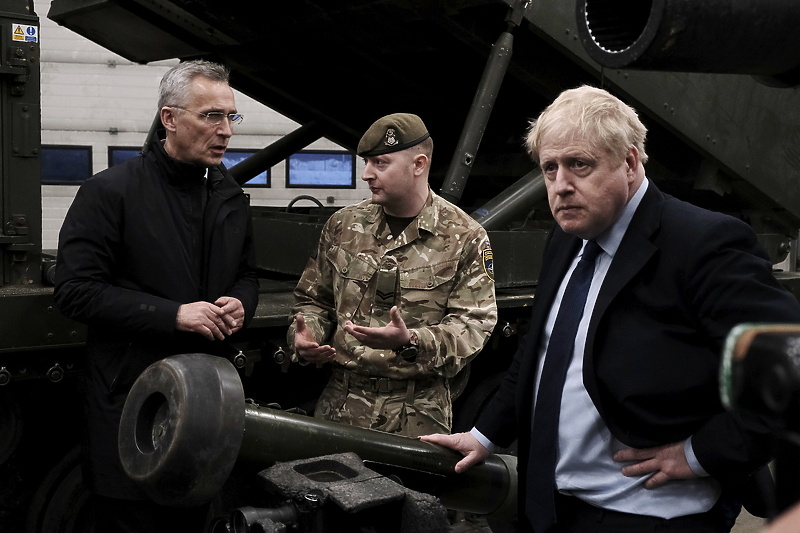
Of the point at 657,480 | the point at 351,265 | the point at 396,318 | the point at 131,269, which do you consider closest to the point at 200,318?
the point at 131,269

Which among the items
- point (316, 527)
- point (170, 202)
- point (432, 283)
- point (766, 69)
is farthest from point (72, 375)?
point (766, 69)

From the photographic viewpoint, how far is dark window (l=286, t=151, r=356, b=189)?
13.7m

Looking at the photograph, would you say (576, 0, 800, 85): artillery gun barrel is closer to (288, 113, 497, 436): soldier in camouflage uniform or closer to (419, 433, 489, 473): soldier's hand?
(419, 433, 489, 473): soldier's hand

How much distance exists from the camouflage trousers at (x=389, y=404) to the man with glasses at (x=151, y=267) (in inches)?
15.2

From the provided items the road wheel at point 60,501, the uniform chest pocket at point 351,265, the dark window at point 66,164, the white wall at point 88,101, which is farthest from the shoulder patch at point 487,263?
the dark window at point 66,164

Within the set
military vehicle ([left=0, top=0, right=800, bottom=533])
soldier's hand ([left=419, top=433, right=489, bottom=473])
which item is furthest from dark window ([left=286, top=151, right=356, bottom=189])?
soldier's hand ([left=419, top=433, right=489, bottom=473])

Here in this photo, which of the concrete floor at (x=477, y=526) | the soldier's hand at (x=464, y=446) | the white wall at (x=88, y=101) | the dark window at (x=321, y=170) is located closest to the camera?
the soldier's hand at (x=464, y=446)

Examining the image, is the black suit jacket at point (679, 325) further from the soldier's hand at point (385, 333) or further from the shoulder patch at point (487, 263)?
the shoulder patch at point (487, 263)

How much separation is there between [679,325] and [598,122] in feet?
1.40

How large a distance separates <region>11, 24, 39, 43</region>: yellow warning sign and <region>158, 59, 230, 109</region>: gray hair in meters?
0.70

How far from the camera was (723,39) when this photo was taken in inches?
41.9

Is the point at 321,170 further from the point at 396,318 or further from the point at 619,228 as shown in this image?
the point at 619,228

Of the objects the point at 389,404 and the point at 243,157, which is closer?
the point at 389,404

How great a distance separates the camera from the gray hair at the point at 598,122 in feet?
6.46
